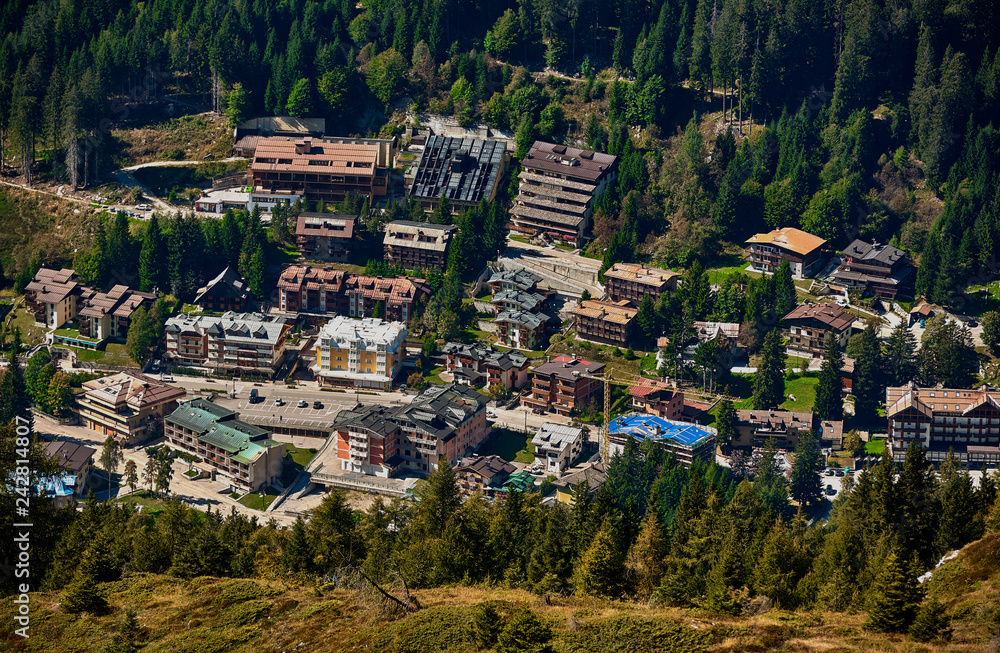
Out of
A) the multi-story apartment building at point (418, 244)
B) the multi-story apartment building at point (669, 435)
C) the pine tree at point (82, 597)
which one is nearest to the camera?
the pine tree at point (82, 597)

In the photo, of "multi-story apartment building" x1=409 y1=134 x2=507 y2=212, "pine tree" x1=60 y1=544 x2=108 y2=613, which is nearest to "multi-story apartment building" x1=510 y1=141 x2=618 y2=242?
"multi-story apartment building" x1=409 y1=134 x2=507 y2=212

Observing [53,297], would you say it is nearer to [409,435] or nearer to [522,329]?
[409,435]

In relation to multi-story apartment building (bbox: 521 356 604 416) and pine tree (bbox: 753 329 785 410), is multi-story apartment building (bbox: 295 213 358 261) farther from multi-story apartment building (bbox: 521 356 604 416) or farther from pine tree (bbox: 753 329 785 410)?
pine tree (bbox: 753 329 785 410)

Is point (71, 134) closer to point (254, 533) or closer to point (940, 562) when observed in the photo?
point (254, 533)

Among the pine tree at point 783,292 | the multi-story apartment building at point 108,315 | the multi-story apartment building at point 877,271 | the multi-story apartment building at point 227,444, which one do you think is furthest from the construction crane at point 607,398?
the multi-story apartment building at point 108,315

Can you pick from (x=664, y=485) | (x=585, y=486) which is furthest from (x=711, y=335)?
(x=585, y=486)

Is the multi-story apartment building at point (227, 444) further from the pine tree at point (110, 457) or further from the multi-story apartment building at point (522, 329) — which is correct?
the multi-story apartment building at point (522, 329)
